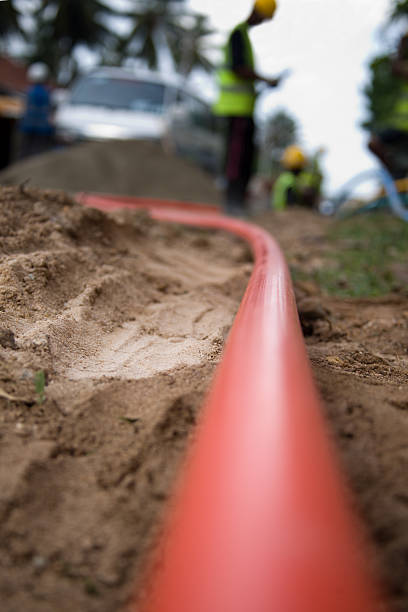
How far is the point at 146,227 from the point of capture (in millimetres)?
3299

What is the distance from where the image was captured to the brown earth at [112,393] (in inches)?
31.5

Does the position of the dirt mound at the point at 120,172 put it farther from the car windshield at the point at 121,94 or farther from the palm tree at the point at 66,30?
the palm tree at the point at 66,30

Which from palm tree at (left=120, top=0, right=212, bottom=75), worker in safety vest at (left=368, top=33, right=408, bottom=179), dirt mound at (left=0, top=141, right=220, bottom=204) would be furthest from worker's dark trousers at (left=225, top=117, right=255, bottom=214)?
palm tree at (left=120, top=0, right=212, bottom=75)

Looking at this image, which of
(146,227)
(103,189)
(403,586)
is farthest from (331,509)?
(103,189)

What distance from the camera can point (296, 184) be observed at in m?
8.59

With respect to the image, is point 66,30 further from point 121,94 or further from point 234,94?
point 234,94

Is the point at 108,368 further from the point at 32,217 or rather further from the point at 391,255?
the point at 391,255

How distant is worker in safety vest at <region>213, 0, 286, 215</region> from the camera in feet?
15.7

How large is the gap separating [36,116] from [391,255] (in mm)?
5835

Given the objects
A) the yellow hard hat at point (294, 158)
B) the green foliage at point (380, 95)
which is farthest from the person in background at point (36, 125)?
the green foliage at point (380, 95)

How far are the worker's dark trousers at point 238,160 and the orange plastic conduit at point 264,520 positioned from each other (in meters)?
4.72

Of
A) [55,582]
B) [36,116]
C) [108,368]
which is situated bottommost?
[55,582]

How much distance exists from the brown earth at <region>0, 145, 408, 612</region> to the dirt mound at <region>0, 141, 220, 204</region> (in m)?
2.42

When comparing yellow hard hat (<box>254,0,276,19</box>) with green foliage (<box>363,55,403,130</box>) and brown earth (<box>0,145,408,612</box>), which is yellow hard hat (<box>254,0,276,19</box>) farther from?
green foliage (<box>363,55,403,130</box>)
